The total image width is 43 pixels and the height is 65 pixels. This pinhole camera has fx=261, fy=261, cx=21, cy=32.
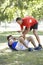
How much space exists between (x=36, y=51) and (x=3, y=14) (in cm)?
929

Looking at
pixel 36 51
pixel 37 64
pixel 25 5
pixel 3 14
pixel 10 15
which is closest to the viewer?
pixel 37 64

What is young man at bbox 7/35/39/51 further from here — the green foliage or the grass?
the green foliage

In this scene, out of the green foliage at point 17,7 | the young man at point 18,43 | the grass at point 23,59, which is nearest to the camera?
the grass at point 23,59

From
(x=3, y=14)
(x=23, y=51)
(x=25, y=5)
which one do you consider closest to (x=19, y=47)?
(x=23, y=51)

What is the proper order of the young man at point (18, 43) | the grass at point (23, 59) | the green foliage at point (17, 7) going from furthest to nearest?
the green foliage at point (17, 7)
the young man at point (18, 43)
the grass at point (23, 59)

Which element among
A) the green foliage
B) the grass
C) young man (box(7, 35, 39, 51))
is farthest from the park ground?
the green foliage

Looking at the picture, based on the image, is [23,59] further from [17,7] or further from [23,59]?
[17,7]

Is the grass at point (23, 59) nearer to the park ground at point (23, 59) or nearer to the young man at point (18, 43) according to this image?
the park ground at point (23, 59)

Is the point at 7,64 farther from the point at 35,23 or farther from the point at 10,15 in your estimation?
the point at 10,15

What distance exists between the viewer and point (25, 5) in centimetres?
1553

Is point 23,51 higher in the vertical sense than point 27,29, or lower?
lower

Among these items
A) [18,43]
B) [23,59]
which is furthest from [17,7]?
[23,59]

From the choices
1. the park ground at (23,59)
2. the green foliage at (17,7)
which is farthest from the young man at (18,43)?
the green foliage at (17,7)

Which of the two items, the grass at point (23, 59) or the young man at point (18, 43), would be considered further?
the young man at point (18, 43)
